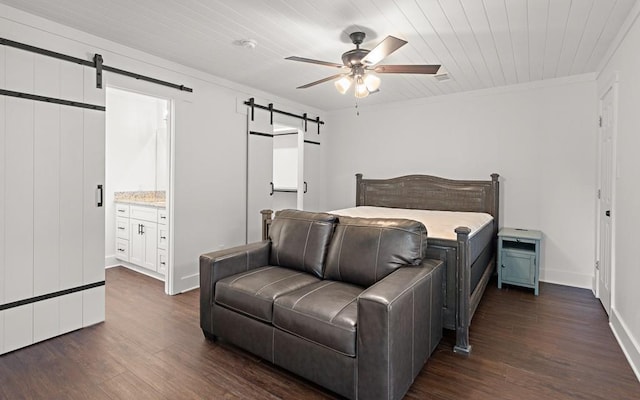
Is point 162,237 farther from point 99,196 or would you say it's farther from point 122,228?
point 99,196

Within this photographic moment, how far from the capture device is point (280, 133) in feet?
21.8

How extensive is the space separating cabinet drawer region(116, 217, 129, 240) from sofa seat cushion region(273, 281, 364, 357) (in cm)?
357

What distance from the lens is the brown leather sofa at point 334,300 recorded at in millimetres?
1770

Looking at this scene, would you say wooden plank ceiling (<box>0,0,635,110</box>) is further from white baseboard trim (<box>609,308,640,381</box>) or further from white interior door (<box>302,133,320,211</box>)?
white baseboard trim (<box>609,308,640,381</box>)

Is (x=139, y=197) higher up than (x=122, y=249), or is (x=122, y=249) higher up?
(x=139, y=197)

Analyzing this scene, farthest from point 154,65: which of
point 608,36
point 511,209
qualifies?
point 511,209

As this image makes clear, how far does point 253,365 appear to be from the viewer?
7.54 feet

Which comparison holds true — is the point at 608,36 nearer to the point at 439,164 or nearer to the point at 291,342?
the point at 439,164

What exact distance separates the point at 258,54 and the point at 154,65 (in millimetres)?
1079

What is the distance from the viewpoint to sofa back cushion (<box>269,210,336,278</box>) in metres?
2.68

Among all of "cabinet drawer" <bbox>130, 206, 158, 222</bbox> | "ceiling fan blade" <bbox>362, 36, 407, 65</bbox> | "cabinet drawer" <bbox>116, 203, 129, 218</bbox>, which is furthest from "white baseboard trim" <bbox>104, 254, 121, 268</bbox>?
"ceiling fan blade" <bbox>362, 36, 407, 65</bbox>

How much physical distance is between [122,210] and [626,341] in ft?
18.6

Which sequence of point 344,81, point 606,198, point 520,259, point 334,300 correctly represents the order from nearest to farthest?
point 334,300 < point 344,81 < point 606,198 < point 520,259

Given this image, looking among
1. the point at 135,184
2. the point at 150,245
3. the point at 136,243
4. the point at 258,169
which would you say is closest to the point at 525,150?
the point at 258,169
